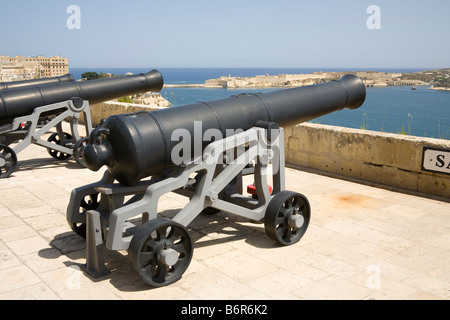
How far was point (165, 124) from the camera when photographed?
13.3 feet

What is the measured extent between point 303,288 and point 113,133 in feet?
6.19

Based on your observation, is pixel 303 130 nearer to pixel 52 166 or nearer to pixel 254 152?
pixel 254 152

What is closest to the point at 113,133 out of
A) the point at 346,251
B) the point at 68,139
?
the point at 346,251

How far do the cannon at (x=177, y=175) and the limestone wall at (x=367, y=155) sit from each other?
2.02 m

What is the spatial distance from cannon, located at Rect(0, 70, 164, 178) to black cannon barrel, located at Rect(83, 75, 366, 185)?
393 cm

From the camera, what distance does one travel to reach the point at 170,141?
13.3ft

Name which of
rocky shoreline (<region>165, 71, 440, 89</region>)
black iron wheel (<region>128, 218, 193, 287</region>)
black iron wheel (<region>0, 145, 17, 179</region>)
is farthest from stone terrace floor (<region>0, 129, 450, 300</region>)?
rocky shoreline (<region>165, 71, 440, 89</region>)

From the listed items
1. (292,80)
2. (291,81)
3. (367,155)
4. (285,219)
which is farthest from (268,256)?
(292,80)

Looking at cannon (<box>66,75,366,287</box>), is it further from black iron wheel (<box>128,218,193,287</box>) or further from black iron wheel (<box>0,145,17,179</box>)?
black iron wheel (<box>0,145,17,179</box>)

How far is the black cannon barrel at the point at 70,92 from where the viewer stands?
7672mm

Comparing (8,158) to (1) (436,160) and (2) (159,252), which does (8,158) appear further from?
(1) (436,160)

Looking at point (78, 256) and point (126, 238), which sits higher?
point (126, 238)

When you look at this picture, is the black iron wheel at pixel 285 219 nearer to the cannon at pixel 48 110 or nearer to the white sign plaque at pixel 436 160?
the white sign plaque at pixel 436 160

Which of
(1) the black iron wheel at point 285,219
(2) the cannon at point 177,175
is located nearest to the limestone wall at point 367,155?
(2) the cannon at point 177,175
